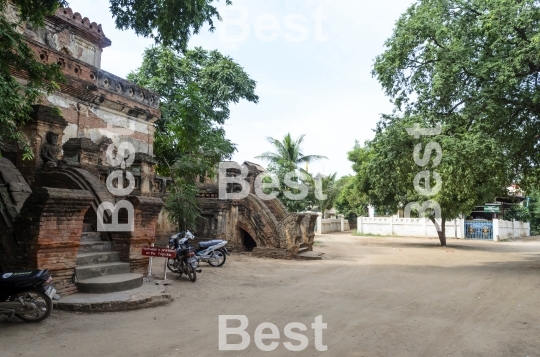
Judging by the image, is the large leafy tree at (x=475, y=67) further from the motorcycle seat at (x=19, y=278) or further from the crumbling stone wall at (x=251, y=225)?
the motorcycle seat at (x=19, y=278)

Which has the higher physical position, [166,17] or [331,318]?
[166,17]

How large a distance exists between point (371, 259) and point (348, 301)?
27.9 feet

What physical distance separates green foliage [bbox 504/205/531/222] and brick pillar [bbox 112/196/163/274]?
37123mm

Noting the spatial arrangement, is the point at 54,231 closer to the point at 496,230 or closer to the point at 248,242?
the point at 248,242

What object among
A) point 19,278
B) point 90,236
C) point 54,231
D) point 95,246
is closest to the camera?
point 19,278

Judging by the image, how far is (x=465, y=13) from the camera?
12.4 metres

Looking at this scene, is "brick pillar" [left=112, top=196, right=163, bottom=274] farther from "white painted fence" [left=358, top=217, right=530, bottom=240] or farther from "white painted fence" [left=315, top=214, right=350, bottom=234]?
"white painted fence" [left=315, top=214, right=350, bottom=234]

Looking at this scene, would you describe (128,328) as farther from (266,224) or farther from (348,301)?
(266,224)

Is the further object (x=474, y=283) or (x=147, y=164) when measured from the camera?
(x=147, y=164)

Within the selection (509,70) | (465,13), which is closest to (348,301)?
(509,70)

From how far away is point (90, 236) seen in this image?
8.63 meters

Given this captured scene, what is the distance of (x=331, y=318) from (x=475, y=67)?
8.72 m

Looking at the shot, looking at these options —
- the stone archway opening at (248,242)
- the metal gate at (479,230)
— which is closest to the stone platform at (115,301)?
the stone archway opening at (248,242)

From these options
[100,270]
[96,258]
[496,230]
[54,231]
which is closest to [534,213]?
[496,230]
